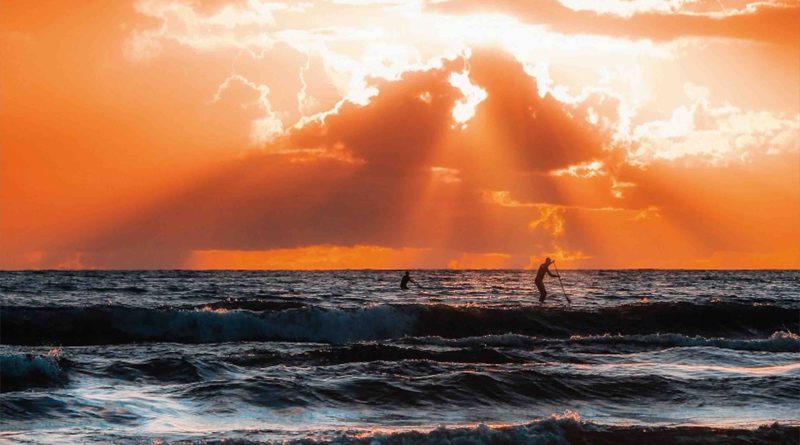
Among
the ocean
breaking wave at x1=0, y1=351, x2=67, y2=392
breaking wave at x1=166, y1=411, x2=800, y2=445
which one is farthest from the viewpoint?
breaking wave at x1=0, y1=351, x2=67, y2=392

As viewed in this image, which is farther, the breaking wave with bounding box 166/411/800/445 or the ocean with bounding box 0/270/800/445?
the ocean with bounding box 0/270/800/445

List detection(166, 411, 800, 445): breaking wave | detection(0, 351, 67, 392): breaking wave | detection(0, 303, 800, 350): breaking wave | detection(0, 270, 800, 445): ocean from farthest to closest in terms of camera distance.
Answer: detection(0, 303, 800, 350): breaking wave < detection(0, 351, 67, 392): breaking wave < detection(0, 270, 800, 445): ocean < detection(166, 411, 800, 445): breaking wave

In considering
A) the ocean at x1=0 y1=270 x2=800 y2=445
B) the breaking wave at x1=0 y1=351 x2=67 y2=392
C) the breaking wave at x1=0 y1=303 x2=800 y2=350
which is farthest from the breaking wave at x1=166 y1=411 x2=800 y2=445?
the breaking wave at x1=0 y1=303 x2=800 y2=350

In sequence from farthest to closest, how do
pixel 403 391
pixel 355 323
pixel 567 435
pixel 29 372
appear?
pixel 355 323
pixel 29 372
pixel 403 391
pixel 567 435

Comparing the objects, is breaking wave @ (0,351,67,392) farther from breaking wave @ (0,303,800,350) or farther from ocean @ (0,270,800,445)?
breaking wave @ (0,303,800,350)

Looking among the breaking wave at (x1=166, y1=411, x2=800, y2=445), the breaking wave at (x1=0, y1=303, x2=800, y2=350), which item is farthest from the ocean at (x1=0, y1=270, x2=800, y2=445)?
the breaking wave at (x1=0, y1=303, x2=800, y2=350)

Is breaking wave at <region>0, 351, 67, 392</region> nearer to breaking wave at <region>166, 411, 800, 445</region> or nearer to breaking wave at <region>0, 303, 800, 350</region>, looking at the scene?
breaking wave at <region>166, 411, 800, 445</region>

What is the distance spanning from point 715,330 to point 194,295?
3108cm

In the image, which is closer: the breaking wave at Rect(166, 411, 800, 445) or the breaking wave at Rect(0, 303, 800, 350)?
the breaking wave at Rect(166, 411, 800, 445)

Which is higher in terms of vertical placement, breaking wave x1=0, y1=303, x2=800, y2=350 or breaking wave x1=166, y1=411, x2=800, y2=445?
breaking wave x1=0, y1=303, x2=800, y2=350

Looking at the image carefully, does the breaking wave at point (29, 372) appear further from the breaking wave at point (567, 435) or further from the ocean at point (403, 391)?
the breaking wave at point (567, 435)

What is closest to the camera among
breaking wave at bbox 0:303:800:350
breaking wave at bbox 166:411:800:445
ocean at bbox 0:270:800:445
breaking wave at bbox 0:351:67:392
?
breaking wave at bbox 166:411:800:445

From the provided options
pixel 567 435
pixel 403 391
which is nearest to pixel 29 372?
pixel 403 391

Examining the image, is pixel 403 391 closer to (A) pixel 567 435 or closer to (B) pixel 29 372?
(A) pixel 567 435
